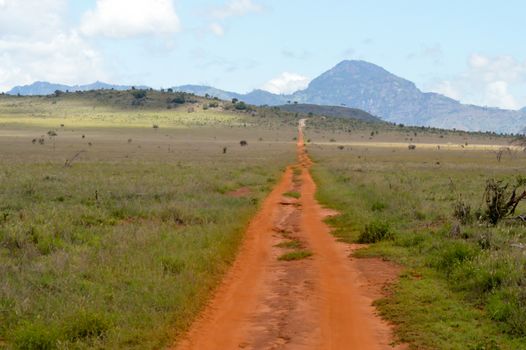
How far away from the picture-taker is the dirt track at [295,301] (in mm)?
9414

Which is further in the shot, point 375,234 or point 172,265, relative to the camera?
point 375,234

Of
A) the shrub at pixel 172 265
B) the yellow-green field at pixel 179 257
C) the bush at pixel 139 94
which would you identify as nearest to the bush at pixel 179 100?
the bush at pixel 139 94

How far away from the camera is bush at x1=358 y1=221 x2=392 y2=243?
1814cm

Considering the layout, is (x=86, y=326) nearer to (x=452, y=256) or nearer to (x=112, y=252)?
(x=112, y=252)

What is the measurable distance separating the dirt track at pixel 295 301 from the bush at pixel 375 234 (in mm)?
987

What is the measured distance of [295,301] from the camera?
38.1ft

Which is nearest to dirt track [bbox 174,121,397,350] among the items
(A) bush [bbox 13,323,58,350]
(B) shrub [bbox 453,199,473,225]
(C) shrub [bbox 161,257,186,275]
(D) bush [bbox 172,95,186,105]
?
(C) shrub [bbox 161,257,186,275]

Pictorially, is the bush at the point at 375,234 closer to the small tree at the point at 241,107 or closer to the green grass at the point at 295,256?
the green grass at the point at 295,256

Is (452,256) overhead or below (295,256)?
overhead

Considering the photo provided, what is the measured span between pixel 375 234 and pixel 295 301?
722 centimetres

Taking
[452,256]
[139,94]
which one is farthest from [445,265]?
[139,94]

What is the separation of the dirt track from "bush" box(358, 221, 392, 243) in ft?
3.24

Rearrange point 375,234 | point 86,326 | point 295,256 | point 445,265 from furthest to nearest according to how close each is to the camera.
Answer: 1. point 375,234
2. point 295,256
3. point 445,265
4. point 86,326

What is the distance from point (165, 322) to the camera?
9.70 metres
